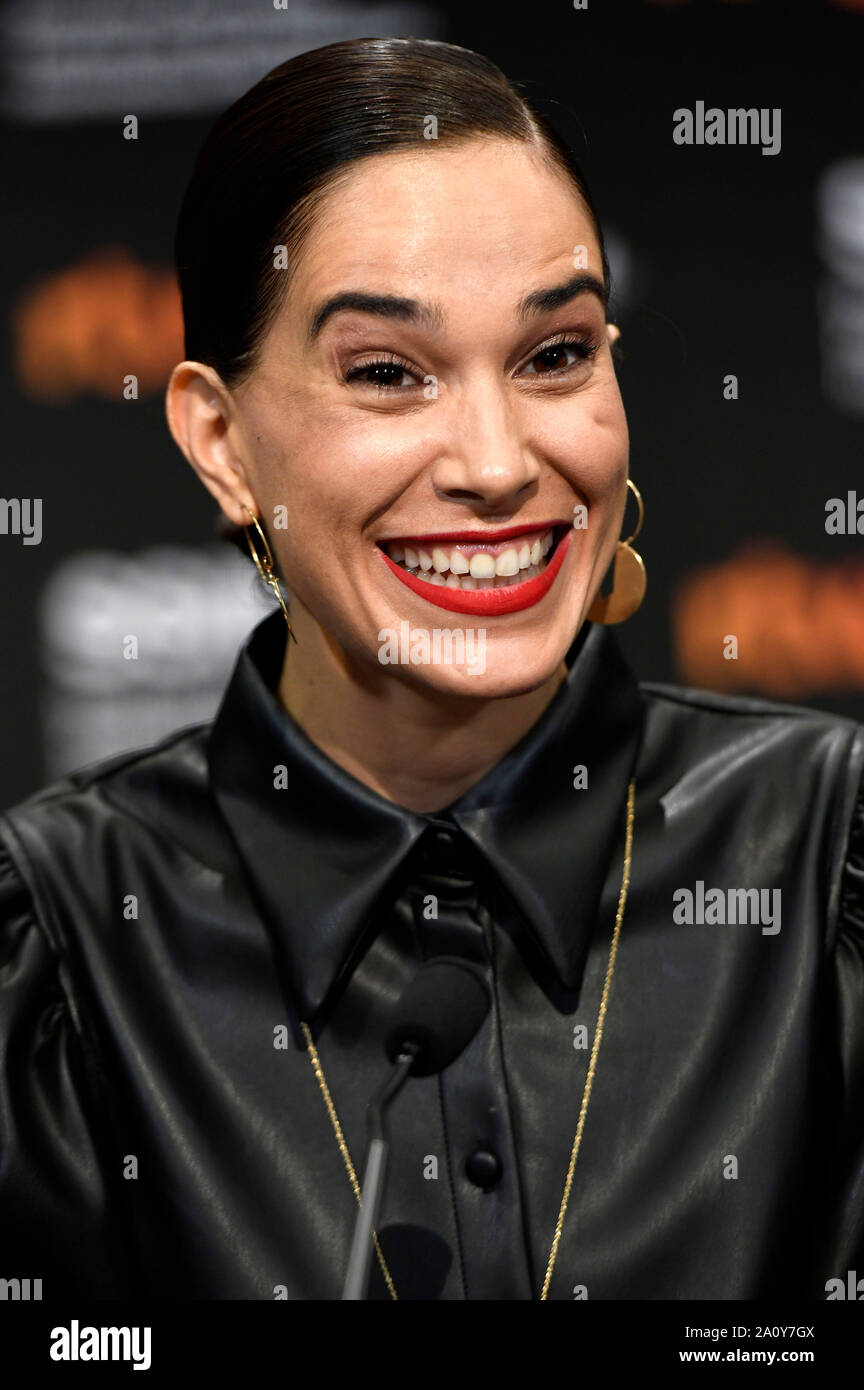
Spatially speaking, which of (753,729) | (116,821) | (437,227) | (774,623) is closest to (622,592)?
(753,729)

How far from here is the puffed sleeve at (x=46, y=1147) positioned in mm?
1407

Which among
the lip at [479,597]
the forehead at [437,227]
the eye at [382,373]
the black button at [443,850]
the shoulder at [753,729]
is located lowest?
the black button at [443,850]

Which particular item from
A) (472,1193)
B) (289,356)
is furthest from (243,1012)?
(289,356)

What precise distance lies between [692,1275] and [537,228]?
0.85 meters

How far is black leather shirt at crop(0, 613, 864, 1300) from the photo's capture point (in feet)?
4.50

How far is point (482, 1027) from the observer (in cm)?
143

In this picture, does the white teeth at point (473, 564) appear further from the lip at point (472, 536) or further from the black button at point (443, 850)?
the black button at point (443, 850)

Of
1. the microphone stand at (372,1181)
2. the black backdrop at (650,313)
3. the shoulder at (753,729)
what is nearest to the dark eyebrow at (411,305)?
the shoulder at (753,729)

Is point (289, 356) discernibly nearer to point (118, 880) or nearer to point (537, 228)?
point (537, 228)

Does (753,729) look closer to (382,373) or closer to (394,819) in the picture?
(394,819)

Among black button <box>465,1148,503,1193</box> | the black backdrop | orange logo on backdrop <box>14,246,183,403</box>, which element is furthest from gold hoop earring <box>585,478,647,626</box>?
orange logo on backdrop <box>14,246,183,403</box>

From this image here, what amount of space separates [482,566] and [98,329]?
0.99 metres

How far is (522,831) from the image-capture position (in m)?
1.48

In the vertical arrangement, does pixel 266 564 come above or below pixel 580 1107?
above
